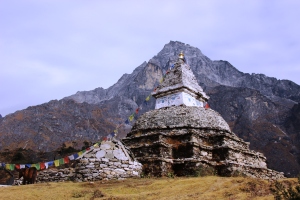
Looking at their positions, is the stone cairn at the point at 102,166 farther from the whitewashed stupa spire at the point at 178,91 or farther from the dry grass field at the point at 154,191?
the whitewashed stupa spire at the point at 178,91

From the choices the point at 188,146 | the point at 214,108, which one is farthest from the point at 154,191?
the point at 214,108

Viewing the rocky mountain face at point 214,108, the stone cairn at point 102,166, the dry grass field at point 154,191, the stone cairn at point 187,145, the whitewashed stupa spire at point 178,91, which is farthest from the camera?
the rocky mountain face at point 214,108

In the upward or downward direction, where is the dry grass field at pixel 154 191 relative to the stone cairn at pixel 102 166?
downward

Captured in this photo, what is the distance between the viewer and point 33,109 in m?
72.6

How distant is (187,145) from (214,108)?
5715 cm

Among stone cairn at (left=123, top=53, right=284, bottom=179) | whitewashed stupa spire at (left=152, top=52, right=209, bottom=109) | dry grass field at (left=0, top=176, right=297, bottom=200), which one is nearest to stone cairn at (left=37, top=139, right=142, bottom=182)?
dry grass field at (left=0, top=176, right=297, bottom=200)

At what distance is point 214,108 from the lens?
234ft

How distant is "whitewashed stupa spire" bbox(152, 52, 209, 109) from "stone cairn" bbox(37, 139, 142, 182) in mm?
7935

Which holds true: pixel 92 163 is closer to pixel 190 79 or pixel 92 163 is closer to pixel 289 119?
pixel 190 79

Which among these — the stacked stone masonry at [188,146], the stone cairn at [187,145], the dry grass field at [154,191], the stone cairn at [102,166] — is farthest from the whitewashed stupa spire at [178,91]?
the dry grass field at [154,191]

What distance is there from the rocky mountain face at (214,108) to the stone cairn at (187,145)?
112ft

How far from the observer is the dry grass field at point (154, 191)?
325 inches

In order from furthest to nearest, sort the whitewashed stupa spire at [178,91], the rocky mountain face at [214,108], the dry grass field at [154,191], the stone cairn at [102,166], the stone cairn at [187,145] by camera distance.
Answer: the rocky mountain face at [214,108]
the whitewashed stupa spire at [178,91]
the stone cairn at [187,145]
the stone cairn at [102,166]
the dry grass field at [154,191]

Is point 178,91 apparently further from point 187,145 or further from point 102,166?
point 102,166
